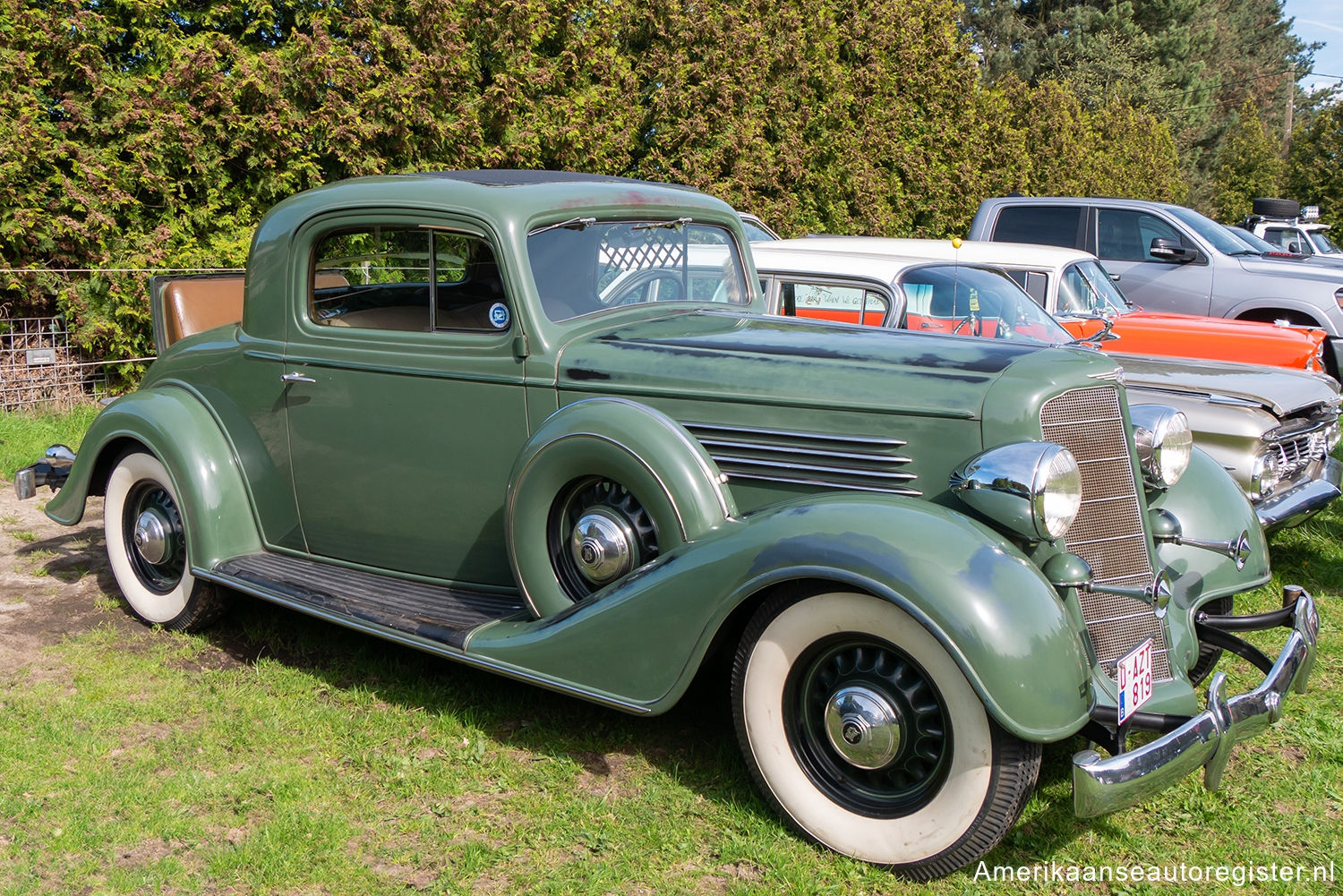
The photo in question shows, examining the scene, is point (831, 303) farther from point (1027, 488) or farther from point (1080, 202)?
point (1080, 202)

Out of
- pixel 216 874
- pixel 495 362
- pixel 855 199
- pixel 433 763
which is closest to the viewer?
pixel 216 874

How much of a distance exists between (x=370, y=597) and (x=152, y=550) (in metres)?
1.30

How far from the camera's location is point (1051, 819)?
3074 millimetres

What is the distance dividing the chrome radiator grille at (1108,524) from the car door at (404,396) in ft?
5.78

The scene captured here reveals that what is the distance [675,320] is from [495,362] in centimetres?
72

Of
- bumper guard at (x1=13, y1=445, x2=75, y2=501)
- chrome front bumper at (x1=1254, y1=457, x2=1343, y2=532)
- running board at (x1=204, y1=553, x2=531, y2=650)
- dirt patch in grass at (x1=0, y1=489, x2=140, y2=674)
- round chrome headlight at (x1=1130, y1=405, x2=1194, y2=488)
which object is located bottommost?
dirt patch in grass at (x1=0, y1=489, x2=140, y2=674)

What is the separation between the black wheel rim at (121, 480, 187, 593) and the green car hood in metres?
2.01

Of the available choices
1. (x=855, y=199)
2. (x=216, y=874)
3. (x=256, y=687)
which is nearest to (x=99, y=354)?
(x=256, y=687)

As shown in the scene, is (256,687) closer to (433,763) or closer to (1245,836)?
(433,763)

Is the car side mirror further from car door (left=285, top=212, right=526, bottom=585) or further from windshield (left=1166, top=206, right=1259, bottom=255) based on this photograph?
car door (left=285, top=212, right=526, bottom=585)

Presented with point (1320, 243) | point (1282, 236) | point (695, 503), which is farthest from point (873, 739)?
point (1320, 243)

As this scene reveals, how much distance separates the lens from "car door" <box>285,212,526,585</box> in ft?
12.2

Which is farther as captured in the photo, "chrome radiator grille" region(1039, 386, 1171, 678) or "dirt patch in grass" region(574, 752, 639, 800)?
"dirt patch in grass" region(574, 752, 639, 800)

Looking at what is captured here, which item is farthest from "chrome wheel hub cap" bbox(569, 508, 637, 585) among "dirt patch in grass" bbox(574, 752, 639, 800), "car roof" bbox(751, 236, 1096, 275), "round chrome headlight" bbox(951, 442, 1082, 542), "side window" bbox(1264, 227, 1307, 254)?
"side window" bbox(1264, 227, 1307, 254)
